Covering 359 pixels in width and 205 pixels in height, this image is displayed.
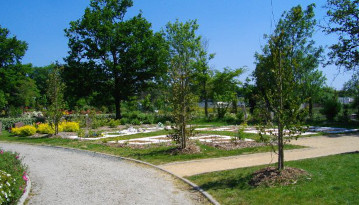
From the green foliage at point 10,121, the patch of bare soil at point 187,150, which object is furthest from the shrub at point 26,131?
the patch of bare soil at point 187,150

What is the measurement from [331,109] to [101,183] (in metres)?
21.2

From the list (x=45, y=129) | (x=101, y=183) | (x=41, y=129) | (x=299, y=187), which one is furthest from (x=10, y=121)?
(x=299, y=187)

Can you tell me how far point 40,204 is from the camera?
616 centimetres

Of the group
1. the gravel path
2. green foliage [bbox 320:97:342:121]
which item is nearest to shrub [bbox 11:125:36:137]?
the gravel path

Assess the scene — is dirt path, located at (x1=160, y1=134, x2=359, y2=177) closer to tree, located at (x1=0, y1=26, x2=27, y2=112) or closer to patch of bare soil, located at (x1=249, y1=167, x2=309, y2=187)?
patch of bare soil, located at (x1=249, y1=167, x2=309, y2=187)

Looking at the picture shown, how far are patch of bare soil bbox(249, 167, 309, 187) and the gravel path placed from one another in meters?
1.37

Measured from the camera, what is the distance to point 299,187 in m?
6.32

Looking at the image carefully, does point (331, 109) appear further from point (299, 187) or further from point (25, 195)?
point (25, 195)

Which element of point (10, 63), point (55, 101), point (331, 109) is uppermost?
point (10, 63)

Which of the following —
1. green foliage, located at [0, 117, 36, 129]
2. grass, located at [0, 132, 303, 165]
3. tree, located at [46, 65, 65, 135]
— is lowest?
grass, located at [0, 132, 303, 165]

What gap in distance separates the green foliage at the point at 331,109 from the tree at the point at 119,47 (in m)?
14.3

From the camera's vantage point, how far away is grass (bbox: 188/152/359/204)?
18.6 ft

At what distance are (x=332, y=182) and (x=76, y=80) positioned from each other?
2521 cm

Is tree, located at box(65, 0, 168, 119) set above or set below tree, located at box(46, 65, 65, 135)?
above
